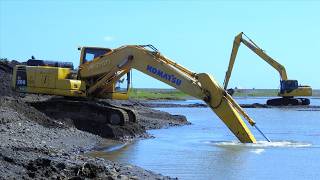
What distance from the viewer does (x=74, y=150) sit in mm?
Result: 16172

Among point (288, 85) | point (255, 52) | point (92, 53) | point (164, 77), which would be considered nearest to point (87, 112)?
point (92, 53)

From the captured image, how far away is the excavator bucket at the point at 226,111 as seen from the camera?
63.0 ft

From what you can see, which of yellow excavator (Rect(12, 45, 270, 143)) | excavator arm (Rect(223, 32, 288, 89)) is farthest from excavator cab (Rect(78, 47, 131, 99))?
excavator arm (Rect(223, 32, 288, 89))

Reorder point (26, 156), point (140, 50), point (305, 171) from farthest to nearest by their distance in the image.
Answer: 1. point (140, 50)
2. point (305, 171)
3. point (26, 156)

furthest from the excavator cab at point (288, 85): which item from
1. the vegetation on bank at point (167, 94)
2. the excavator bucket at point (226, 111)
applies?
the excavator bucket at point (226, 111)

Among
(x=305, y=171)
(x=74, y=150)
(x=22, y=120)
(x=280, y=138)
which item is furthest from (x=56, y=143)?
(x=280, y=138)

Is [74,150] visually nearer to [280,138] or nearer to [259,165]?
[259,165]

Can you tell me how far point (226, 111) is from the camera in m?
19.2

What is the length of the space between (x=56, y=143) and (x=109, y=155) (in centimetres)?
156

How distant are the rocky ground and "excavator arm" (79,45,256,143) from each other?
85.0 inches

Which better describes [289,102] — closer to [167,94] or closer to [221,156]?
[221,156]

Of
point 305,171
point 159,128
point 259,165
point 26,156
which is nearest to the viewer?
point 26,156

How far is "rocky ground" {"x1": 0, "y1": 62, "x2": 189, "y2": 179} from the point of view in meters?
10.4

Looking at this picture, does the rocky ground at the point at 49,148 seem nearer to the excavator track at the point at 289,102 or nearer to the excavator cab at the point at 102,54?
the excavator cab at the point at 102,54
